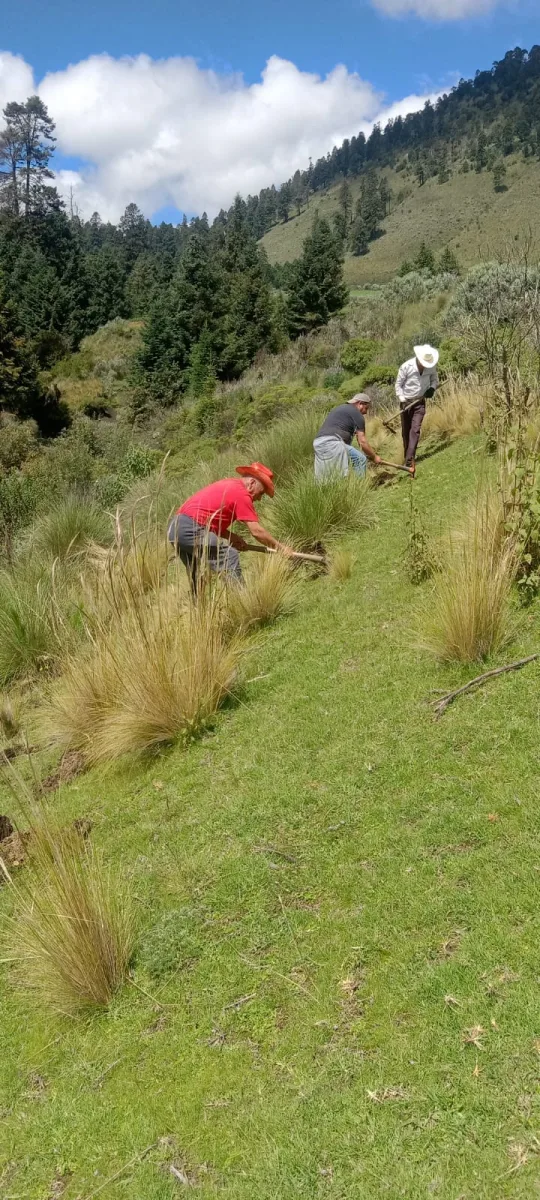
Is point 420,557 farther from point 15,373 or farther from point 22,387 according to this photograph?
point 22,387

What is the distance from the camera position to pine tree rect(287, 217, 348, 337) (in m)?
34.4

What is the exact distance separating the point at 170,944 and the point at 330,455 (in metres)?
6.21

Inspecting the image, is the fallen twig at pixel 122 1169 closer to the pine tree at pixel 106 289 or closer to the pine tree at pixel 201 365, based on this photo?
the pine tree at pixel 201 365

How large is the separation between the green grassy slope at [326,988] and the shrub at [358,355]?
1643cm

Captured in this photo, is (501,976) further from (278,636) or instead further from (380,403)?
(380,403)

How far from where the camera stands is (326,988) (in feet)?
7.22

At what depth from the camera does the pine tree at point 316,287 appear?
113 feet

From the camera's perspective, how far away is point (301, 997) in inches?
87.0

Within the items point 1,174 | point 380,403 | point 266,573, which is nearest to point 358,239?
point 1,174

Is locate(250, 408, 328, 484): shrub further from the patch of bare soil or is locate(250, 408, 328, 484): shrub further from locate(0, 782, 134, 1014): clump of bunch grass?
locate(0, 782, 134, 1014): clump of bunch grass

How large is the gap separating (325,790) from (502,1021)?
4.40 ft

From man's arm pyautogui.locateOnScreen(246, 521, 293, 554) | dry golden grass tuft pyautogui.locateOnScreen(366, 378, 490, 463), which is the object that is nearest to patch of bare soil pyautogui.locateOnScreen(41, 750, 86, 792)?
man's arm pyautogui.locateOnScreen(246, 521, 293, 554)

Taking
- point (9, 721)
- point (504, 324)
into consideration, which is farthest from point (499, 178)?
point (9, 721)

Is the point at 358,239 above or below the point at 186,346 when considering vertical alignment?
above
